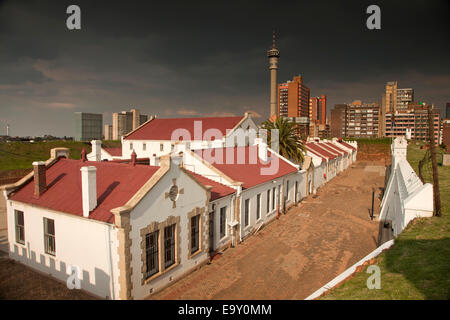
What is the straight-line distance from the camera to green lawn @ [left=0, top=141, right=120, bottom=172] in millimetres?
45125

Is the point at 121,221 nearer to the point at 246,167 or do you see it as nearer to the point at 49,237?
the point at 49,237

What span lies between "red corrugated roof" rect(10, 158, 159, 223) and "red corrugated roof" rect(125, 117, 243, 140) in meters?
29.1

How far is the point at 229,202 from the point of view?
1734 cm

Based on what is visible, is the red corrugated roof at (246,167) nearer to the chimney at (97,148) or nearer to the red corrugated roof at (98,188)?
the chimney at (97,148)

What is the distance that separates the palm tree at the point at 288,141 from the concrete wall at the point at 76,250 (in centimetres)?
2543

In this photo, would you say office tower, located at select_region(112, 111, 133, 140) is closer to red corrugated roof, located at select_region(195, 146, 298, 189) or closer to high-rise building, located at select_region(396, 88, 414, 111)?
red corrugated roof, located at select_region(195, 146, 298, 189)

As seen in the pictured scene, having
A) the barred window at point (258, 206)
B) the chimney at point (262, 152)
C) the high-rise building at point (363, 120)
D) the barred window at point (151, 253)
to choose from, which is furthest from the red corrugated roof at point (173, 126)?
the high-rise building at point (363, 120)

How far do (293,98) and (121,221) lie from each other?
147 m

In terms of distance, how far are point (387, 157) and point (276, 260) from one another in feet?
260

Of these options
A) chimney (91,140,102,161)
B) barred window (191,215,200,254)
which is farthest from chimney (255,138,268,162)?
chimney (91,140,102,161)

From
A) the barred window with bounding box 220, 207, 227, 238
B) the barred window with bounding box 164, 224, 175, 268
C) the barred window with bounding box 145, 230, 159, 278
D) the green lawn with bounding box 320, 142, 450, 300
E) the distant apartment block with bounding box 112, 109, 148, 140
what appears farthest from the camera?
the distant apartment block with bounding box 112, 109, 148, 140
